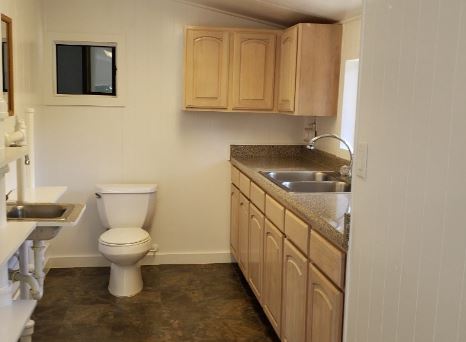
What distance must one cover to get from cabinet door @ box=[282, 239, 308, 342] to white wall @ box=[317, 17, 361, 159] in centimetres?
116

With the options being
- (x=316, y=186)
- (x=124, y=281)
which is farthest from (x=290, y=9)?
(x=124, y=281)

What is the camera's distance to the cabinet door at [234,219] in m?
3.97

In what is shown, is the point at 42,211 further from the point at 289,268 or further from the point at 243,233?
the point at 243,233

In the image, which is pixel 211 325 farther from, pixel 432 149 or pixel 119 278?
pixel 432 149

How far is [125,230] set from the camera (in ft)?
12.2

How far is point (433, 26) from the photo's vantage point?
4.08 feet

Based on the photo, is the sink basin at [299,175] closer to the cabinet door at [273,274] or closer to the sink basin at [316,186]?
the sink basin at [316,186]

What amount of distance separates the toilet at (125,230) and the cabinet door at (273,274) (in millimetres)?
1000

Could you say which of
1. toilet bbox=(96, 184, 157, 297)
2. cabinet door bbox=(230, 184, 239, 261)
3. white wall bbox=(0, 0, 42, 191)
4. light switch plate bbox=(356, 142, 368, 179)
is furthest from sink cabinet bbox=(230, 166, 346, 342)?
white wall bbox=(0, 0, 42, 191)

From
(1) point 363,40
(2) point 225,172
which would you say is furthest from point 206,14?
(1) point 363,40

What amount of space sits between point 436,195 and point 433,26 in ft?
1.39

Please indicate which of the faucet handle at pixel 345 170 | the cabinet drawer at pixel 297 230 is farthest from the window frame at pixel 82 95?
the cabinet drawer at pixel 297 230

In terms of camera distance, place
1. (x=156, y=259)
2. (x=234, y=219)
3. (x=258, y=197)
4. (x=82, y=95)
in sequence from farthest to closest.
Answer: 1. (x=156, y=259)
2. (x=234, y=219)
3. (x=82, y=95)
4. (x=258, y=197)

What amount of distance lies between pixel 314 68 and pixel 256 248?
1.31 m
